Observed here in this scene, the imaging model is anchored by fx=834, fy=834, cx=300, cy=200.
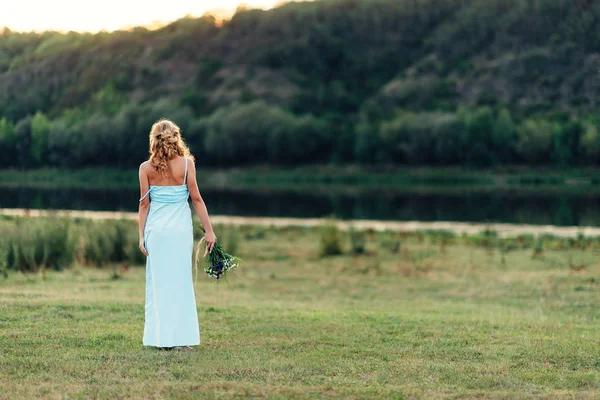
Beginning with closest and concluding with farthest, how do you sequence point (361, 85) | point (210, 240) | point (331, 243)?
point (210, 240) → point (331, 243) → point (361, 85)

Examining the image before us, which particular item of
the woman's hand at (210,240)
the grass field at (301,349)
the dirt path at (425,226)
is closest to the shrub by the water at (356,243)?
the dirt path at (425,226)

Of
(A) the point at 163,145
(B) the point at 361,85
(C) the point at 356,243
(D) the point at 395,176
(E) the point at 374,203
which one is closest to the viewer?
(A) the point at 163,145

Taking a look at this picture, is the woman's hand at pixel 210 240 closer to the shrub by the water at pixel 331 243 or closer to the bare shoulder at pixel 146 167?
the bare shoulder at pixel 146 167

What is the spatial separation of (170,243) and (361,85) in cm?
11956

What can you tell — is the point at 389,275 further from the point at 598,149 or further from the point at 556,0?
the point at 556,0

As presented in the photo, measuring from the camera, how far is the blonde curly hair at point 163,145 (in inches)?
298

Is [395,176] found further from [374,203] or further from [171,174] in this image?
[171,174]

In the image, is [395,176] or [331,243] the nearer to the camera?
[331,243]

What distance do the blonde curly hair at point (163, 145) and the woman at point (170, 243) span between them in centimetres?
4

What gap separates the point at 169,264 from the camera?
25.3 feet

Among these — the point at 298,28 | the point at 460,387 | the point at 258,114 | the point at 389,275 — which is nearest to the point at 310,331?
the point at 460,387

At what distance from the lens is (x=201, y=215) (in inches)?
307

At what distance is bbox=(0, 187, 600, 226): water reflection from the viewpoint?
36562mm

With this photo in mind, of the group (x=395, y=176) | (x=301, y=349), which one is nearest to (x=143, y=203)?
(x=301, y=349)
